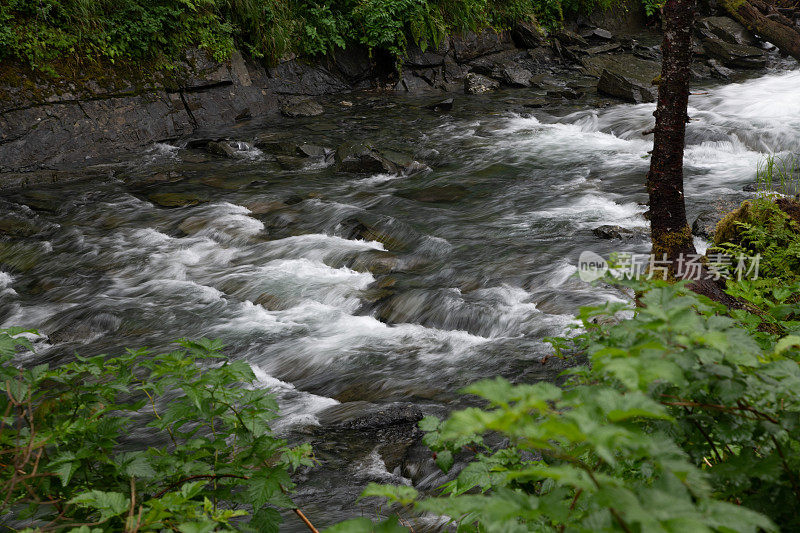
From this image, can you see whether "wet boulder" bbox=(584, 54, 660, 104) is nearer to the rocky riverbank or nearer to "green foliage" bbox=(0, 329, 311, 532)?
the rocky riverbank

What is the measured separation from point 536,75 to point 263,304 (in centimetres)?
1342

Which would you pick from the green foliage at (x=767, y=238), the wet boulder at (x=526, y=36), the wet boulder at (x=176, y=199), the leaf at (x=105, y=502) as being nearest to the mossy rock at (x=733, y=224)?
the green foliage at (x=767, y=238)

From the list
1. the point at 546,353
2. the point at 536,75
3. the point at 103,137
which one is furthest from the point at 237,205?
the point at 536,75

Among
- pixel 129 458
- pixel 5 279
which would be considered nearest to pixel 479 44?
A: pixel 5 279

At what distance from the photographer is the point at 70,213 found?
9.34 meters

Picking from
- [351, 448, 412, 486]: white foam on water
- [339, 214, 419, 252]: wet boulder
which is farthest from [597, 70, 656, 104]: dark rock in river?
[351, 448, 412, 486]: white foam on water

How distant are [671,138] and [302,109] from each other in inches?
439

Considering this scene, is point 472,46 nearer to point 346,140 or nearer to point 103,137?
Result: point 346,140

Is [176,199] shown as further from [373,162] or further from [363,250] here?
[363,250]

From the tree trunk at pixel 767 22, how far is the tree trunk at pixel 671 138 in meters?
15.7

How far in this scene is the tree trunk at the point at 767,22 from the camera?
1686 centimetres

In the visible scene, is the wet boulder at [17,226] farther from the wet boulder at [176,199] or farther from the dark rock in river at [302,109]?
the dark rock in river at [302,109]

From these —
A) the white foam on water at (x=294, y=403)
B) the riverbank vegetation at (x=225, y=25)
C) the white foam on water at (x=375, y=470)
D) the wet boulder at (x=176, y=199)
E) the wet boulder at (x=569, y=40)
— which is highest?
the riverbank vegetation at (x=225, y=25)

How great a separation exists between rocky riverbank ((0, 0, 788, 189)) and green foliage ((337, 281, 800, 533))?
959cm
